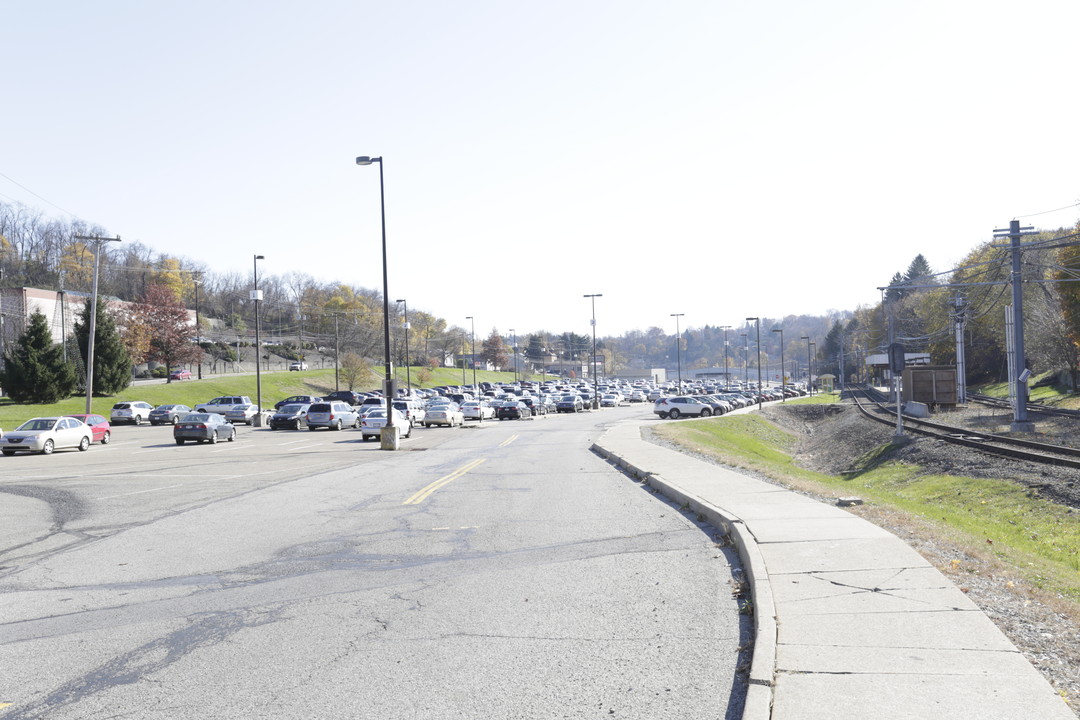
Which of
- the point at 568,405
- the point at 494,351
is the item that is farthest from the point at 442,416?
the point at 494,351

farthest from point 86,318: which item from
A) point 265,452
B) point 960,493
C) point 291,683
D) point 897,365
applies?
point 291,683

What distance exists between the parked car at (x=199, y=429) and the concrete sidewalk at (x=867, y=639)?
30825 mm

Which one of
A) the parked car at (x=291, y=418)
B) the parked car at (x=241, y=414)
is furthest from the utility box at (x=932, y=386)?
the parked car at (x=241, y=414)

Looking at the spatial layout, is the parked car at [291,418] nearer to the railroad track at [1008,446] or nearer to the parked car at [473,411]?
the parked car at [473,411]

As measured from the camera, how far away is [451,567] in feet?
30.6

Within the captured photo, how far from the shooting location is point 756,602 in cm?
695

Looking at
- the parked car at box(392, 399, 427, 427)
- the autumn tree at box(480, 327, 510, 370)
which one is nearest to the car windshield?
the parked car at box(392, 399, 427, 427)

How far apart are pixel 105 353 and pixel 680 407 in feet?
149

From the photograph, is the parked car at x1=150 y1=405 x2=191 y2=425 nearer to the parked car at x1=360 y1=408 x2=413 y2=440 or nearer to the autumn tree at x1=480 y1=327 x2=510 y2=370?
the parked car at x1=360 y1=408 x2=413 y2=440

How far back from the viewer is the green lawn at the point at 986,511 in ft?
33.4

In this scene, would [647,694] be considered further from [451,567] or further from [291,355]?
[291,355]

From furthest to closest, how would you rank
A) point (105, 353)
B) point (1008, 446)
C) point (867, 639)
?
point (105, 353) → point (1008, 446) → point (867, 639)

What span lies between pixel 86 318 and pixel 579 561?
6449cm

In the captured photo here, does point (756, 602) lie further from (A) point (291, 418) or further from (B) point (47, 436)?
(A) point (291, 418)
